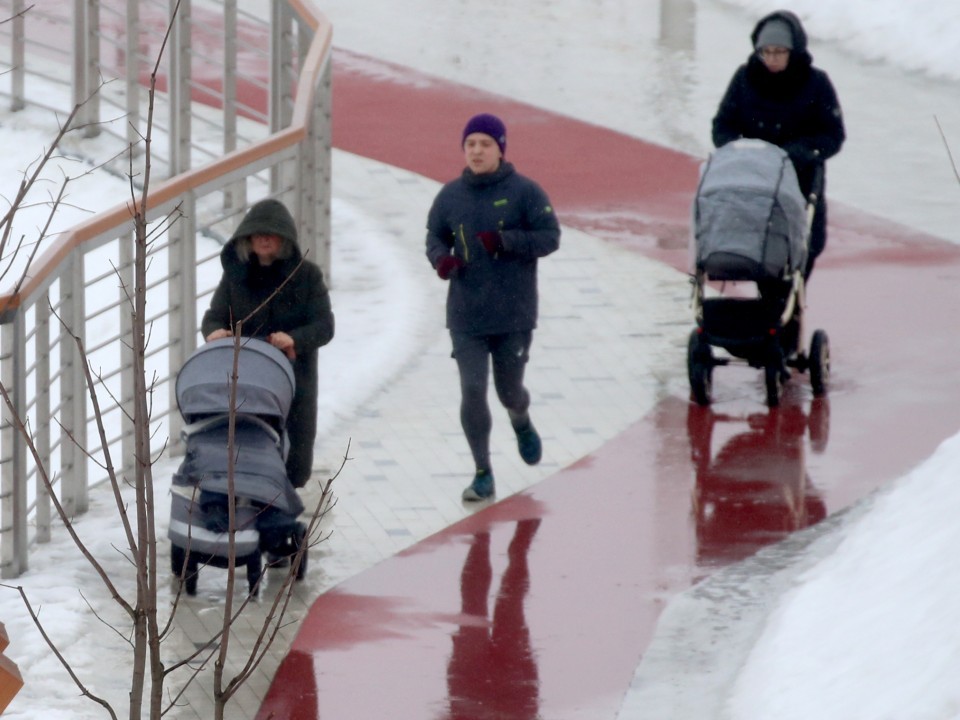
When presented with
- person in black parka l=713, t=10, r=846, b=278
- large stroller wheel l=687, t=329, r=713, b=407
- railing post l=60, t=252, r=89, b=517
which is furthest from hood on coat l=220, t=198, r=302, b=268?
person in black parka l=713, t=10, r=846, b=278

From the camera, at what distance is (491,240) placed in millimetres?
7777

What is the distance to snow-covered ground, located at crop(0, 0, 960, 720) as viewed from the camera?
5617 mm

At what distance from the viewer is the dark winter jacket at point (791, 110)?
9.22m

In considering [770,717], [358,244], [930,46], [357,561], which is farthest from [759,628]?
[930,46]

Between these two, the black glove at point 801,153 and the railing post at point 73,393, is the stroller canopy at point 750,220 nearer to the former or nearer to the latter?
the black glove at point 801,153

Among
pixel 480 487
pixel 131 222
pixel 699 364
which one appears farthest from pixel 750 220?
pixel 131 222

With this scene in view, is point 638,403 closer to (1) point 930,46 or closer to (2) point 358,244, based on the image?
(2) point 358,244

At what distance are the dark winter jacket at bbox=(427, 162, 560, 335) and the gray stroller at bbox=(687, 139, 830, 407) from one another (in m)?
1.19

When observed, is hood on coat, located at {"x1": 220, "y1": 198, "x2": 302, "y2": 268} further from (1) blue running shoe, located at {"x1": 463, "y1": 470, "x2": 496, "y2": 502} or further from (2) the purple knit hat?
(1) blue running shoe, located at {"x1": 463, "y1": 470, "x2": 496, "y2": 502}

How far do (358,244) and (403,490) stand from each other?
399 centimetres

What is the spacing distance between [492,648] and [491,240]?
189 centimetres

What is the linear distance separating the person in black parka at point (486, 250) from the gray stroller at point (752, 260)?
117cm

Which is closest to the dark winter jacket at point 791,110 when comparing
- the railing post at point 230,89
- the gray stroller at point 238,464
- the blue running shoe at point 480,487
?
the blue running shoe at point 480,487

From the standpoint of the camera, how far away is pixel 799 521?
786 cm
